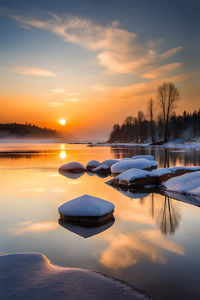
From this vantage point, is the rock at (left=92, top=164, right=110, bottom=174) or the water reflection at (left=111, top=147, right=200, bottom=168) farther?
the water reflection at (left=111, top=147, right=200, bottom=168)

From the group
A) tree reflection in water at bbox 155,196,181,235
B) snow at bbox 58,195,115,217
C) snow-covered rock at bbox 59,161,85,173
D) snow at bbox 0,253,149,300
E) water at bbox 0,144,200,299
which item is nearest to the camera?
snow at bbox 0,253,149,300

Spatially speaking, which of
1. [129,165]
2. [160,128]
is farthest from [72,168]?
[160,128]

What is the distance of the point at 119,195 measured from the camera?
28.5 ft

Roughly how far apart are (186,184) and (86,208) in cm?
525

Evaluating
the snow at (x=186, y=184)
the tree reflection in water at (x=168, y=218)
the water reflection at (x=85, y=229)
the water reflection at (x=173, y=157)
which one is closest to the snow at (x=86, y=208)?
the water reflection at (x=85, y=229)

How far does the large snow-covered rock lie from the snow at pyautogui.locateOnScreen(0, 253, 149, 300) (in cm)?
192

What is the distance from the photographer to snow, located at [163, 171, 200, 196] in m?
8.42

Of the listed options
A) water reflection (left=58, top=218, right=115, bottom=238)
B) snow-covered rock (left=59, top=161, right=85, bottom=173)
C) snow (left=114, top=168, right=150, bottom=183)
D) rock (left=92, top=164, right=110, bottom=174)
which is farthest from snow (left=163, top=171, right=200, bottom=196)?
snow-covered rock (left=59, top=161, right=85, bottom=173)

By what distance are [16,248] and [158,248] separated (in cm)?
285

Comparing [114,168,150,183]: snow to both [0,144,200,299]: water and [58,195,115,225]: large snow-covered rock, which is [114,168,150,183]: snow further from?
[58,195,115,225]: large snow-covered rock

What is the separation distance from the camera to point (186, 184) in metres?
8.90

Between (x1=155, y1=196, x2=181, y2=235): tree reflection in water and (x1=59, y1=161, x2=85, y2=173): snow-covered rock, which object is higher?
(x1=59, y1=161, x2=85, y2=173): snow-covered rock

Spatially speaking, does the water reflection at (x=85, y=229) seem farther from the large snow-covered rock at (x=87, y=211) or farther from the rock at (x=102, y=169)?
the rock at (x=102, y=169)

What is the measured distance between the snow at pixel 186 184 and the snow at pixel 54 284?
619cm
